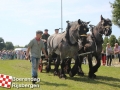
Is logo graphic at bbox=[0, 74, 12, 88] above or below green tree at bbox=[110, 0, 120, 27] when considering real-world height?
below

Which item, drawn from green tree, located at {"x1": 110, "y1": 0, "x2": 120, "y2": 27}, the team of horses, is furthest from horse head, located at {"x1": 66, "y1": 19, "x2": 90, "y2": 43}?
green tree, located at {"x1": 110, "y1": 0, "x2": 120, "y2": 27}

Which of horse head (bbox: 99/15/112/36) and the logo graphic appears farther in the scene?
horse head (bbox: 99/15/112/36)

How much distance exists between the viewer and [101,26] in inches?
426

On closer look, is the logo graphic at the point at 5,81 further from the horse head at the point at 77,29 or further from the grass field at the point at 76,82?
the horse head at the point at 77,29

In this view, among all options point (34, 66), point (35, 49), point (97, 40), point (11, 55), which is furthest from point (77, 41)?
point (11, 55)

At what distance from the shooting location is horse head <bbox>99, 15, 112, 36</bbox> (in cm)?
1029

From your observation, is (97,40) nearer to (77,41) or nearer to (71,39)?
(77,41)

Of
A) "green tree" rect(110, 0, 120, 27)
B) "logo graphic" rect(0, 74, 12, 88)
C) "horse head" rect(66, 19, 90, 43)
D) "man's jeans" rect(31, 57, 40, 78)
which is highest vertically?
"green tree" rect(110, 0, 120, 27)

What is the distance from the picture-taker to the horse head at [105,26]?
405 inches

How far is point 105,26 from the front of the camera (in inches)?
415

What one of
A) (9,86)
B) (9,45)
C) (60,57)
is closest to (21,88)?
(9,86)

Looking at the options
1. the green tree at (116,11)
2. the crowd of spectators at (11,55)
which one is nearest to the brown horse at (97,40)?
the crowd of spectators at (11,55)

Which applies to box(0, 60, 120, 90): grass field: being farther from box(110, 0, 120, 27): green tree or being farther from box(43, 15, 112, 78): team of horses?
box(110, 0, 120, 27): green tree

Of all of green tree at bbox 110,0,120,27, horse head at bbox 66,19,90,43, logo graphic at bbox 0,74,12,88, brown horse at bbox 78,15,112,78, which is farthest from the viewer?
green tree at bbox 110,0,120,27
